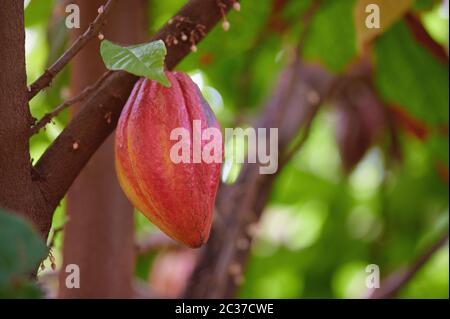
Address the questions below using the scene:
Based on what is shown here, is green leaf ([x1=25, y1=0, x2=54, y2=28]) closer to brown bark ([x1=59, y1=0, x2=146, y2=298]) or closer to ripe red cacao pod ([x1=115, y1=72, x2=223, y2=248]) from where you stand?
brown bark ([x1=59, y1=0, x2=146, y2=298])

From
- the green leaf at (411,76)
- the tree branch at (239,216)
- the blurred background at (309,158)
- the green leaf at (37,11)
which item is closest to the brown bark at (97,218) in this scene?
the blurred background at (309,158)

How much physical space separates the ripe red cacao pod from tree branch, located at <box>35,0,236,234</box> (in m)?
0.03

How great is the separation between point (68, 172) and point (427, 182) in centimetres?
119

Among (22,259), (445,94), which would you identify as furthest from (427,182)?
(22,259)

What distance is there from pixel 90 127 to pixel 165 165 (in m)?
0.07

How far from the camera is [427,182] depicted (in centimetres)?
170

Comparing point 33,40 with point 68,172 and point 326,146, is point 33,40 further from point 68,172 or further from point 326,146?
point 68,172

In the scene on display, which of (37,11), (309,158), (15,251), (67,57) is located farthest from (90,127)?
(309,158)

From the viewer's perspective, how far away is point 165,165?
58cm

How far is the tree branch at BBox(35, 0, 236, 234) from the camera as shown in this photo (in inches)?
23.9

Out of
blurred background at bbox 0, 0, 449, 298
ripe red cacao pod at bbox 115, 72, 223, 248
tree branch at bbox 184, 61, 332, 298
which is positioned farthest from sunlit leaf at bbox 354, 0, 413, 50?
ripe red cacao pod at bbox 115, 72, 223, 248

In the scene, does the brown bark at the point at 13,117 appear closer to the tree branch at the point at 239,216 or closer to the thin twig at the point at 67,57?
the thin twig at the point at 67,57

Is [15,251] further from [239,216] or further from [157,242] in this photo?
[157,242]

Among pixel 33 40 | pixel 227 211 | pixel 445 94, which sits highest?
pixel 33 40
